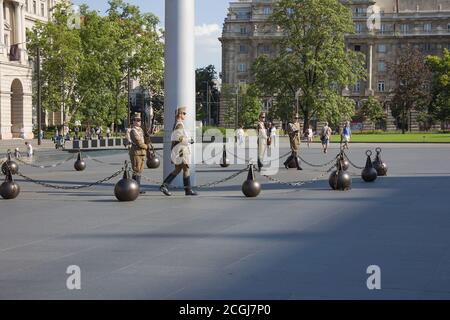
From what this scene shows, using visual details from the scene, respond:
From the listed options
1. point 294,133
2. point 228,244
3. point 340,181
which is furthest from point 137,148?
point 294,133

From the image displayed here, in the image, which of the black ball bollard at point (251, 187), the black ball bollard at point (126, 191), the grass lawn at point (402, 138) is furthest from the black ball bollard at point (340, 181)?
the grass lawn at point (402, 138)

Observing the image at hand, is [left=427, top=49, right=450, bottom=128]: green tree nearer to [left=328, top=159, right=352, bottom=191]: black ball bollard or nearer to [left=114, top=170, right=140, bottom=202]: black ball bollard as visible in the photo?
[left=328, top=159, right=352, bottom=191]: black ball bollard

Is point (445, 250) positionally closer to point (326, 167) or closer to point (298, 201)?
point (298, 201)

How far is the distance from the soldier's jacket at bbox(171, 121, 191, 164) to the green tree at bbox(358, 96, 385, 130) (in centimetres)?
9186

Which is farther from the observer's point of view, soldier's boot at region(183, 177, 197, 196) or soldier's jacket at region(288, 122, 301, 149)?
soldier's jacket at region(288, 122, 301, 149)

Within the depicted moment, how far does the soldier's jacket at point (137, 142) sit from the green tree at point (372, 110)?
91.2 m

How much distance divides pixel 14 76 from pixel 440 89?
57890 millimetres

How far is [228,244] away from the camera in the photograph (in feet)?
30.9

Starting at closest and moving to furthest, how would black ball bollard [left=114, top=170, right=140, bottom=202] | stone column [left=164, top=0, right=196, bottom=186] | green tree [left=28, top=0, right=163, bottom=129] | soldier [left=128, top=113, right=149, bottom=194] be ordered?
black ball bollard [left=114, top=170, right=140, bottom=202] → soldier [left=128, top=113, right=149, bottom=194] → stone column [left=164, top=0, right=196, bottom=186] → green tree [left=28, top=0, right=163, bottom=129]

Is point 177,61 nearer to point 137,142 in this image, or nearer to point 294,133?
point 137,142

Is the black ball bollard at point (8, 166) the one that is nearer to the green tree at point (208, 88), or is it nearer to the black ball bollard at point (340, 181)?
the black ball bollard at point (340, 181)

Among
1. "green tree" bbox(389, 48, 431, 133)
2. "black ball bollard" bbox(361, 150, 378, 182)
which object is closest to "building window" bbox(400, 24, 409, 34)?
"green tree" bbox(389, 48, 431, 133)

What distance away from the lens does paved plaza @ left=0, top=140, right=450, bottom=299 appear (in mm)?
6859

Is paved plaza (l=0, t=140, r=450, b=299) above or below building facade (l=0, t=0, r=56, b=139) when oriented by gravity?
below
